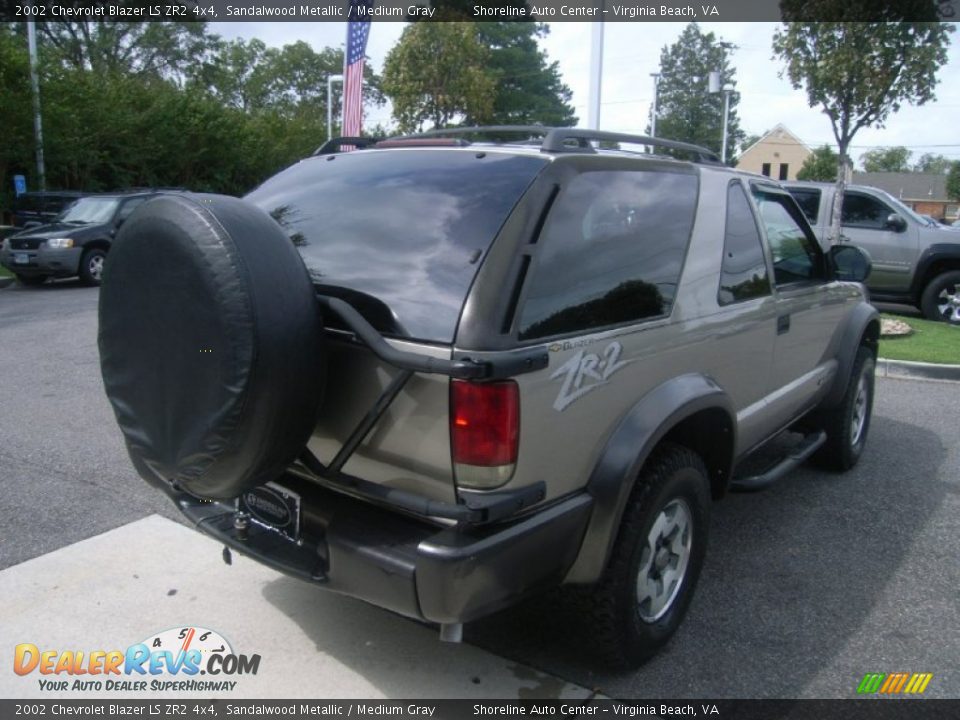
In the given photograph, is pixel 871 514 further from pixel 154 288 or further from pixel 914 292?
pixel 914 292

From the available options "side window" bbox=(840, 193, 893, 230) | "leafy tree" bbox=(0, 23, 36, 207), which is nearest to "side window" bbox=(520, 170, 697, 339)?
"side window" bbox=(840, 193, 893, 230)

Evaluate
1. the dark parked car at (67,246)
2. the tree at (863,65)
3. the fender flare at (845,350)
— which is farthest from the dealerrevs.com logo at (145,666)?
the dark parked car at (67,246)

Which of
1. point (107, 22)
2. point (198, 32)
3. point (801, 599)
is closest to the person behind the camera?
point (801, 599)

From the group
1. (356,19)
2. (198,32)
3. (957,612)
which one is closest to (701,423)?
(957,612)

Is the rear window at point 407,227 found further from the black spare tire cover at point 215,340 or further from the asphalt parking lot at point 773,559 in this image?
the asphalt parking lot at point 773,559

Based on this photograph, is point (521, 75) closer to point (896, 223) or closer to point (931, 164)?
point (896, 223)

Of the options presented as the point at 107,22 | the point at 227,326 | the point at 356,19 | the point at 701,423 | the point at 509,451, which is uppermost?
the point at 107,22

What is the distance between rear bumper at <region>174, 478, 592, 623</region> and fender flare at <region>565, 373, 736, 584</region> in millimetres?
44

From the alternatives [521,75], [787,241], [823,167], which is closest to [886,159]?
[823,167]

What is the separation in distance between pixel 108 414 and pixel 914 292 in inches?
407

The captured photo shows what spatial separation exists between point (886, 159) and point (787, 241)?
5205 inches

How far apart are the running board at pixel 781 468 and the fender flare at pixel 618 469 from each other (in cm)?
99

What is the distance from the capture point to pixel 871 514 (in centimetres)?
435

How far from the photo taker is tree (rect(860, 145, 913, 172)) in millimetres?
117625
